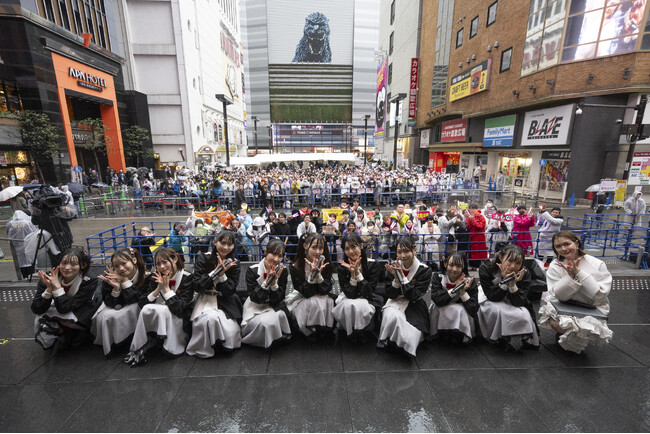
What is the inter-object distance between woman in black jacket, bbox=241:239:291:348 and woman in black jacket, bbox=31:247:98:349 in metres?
2.09

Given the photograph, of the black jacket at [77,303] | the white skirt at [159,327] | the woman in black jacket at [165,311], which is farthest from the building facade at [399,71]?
the black jacket at [77,303]

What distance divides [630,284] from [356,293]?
6.08m

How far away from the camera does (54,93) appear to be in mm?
19875

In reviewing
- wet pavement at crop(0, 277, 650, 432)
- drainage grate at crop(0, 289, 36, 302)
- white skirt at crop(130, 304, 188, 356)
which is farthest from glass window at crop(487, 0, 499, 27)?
drainage grate at crop(0, 289, 36, 302)

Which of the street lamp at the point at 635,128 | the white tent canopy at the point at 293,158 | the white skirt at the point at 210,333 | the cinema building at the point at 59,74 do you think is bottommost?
the white skirt at the point at 210,333

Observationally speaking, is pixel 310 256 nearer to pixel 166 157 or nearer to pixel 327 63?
pixel 166 157

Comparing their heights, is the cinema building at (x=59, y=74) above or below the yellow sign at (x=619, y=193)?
above

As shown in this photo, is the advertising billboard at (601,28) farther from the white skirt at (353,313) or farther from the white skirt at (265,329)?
the white skirt at (265,329)

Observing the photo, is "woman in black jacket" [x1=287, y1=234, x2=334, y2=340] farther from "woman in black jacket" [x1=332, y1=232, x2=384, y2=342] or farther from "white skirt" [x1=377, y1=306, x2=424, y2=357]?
"white skirt" [x1=377, y1=306, x2=424, y2=357]

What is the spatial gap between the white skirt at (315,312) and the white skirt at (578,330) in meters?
2.85

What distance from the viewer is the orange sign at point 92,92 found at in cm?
2062

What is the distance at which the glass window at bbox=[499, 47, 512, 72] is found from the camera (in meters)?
20.5

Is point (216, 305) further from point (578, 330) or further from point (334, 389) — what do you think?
point (578, 330)

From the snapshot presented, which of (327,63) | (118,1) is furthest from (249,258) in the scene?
(327,63)
